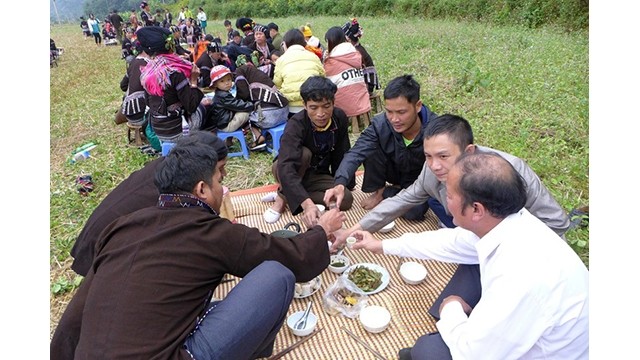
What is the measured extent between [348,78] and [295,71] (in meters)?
0.94

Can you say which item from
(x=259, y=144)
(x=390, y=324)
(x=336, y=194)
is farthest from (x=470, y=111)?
(x=390, y=324)

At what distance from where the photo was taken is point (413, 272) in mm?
3330

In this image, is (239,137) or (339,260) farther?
(239,137)

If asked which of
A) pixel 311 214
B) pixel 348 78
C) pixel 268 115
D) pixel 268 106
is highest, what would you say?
pixel 348 78

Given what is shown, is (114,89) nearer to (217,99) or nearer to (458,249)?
(217,99)

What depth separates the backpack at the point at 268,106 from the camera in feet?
19.7

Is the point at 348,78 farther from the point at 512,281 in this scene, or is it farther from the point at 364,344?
the point at 512,281

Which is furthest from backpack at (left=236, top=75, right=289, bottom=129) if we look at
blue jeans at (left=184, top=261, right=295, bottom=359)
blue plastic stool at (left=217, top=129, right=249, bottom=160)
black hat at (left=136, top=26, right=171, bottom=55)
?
blue jeans at (left=184, top=261, right=295, bottom=359)

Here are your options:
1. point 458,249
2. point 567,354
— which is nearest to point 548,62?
point 458,249

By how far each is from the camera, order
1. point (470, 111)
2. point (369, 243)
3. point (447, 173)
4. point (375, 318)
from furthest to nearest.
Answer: point (470, 111) → point (369, 243) → point (375, 318) → point (447, 173)

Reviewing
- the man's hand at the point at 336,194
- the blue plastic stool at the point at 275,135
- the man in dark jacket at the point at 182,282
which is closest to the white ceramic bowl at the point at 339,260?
the man's hand at the point at 336,194

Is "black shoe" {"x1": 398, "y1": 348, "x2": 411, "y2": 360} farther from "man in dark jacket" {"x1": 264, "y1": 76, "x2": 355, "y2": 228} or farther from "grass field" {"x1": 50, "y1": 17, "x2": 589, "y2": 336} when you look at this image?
"grass field" {"x1": 50, "y1": 17, "x2": 589, "y2": 336}

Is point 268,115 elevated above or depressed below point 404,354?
above

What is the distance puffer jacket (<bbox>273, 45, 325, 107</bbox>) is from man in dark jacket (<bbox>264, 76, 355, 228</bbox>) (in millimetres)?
1821
